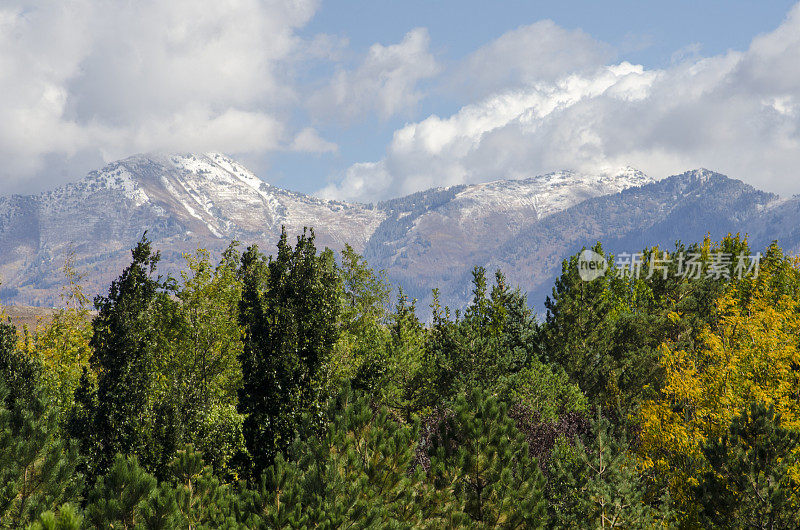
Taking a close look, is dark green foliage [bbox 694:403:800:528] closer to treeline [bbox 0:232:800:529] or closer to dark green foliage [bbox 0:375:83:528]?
treeline [bbox 0:232:800:529]

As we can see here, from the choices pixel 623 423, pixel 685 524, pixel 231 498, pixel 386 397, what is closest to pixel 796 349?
pixel 623 423

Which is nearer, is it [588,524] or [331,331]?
[588,524]

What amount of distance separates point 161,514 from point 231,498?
2.86m

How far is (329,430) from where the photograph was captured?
55.5 feet

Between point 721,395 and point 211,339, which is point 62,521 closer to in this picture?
point 721,395

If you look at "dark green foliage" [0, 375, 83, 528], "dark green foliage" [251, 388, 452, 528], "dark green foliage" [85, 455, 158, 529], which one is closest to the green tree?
"dark green foliage" [0, 375, 83, 528]

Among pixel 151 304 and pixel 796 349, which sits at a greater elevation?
pixel 151 304

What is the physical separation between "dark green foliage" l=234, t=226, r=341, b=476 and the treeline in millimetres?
61

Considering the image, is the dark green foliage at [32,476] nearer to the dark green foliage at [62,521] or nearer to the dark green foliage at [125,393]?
the dark green foliage at [125,393]

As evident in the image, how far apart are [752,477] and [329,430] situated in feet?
42.7

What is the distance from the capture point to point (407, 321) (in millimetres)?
52469

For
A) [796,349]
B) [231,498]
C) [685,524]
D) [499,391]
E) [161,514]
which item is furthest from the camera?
[499,391]

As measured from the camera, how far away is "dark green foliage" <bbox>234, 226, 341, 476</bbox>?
2295 centimetres

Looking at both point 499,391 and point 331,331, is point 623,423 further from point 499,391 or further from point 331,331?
point 331,331
